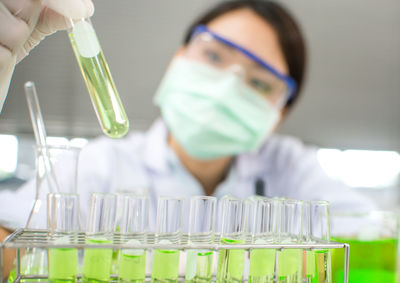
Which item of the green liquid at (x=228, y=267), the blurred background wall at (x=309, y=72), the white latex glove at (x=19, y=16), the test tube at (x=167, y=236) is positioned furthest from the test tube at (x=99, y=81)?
the blurred background wall at (x=309, y=72)

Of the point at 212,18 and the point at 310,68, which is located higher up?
the point at 310,68

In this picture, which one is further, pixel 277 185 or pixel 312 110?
pixel 312 110

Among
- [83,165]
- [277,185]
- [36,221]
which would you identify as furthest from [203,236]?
[277,185]

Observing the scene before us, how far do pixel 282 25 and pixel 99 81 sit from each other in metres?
1.19

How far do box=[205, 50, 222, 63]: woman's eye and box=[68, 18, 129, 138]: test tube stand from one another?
0.94m

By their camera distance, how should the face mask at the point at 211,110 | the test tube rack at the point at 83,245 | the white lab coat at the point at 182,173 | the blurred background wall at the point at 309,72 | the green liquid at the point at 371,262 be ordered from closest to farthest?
the test tube rack at the point at 83,245 → the green liquid at the point at 371,262 → the face mask at the point at 211,110 → the white lab coat at the point at 182,173 → the blurred background wall at the point at 309,72

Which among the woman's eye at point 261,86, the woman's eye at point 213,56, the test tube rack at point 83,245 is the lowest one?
the test tube rack at point 83,245

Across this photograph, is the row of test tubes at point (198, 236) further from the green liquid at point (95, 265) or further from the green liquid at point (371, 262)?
the green liquid at point (371, 262)

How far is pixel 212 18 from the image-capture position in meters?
1.63

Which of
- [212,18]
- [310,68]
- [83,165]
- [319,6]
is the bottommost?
[83,165]

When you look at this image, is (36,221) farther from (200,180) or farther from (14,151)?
(14,151)

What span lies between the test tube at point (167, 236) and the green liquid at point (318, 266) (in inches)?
8.4

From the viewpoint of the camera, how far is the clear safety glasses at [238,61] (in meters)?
1.43

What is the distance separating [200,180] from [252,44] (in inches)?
25.0
